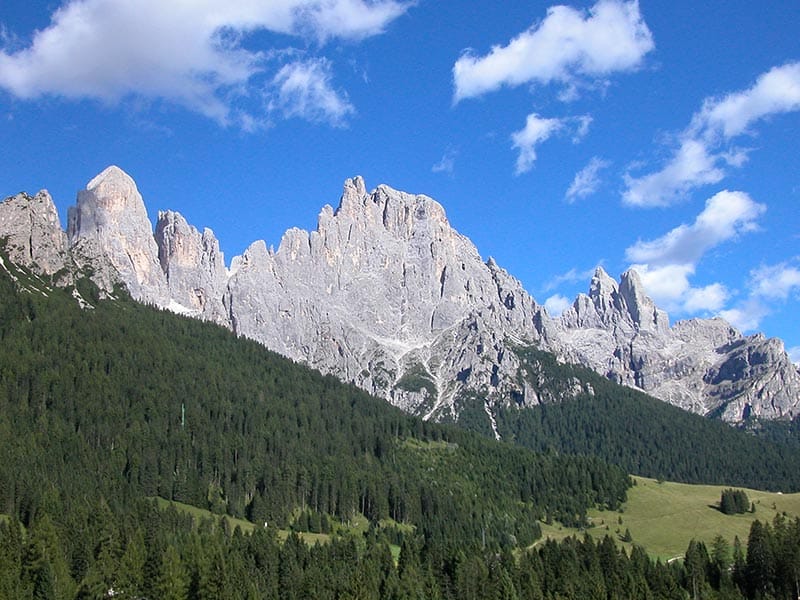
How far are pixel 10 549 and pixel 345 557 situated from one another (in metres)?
56.5

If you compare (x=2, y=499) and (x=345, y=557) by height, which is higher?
(x=2, y=499)

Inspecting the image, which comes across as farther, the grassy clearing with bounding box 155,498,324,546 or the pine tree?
the grassy clearing with bounding box 155,498,324,546

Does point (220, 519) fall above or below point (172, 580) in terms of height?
above

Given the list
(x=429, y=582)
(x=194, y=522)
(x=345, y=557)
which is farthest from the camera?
(x=194, y=522)

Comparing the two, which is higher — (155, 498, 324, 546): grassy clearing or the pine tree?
(155, 498, 324, 546): grassy clearing

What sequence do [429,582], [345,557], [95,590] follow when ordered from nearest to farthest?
[95,590]
[429,582]
[345,557]

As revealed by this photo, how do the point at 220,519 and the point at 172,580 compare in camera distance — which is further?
the point at 220,519

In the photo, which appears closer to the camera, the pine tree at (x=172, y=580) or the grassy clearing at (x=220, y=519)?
the pine tree at (x=172, y=580)

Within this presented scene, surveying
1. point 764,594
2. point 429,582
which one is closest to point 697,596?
point 764,594

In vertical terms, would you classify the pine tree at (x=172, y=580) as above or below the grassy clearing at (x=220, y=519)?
below

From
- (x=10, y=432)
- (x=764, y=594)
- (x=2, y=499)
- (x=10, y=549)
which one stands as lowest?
(x=764, y=594)

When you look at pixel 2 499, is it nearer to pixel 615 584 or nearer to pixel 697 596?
pixel 615 584

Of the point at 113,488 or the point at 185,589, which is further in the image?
the point at 113,488

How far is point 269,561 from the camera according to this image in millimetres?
147500
